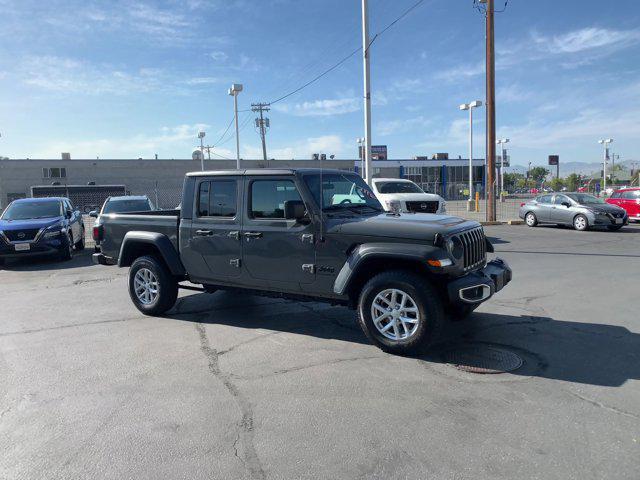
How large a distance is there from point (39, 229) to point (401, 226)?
34.0 feet

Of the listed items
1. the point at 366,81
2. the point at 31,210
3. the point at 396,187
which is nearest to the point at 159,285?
the point at 31,210

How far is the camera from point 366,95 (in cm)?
1612

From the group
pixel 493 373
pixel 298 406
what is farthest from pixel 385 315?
pixel 298 406

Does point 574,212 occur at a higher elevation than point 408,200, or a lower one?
lower

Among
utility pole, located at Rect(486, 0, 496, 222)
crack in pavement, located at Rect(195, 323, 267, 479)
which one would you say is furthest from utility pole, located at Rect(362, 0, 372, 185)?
crack in pavement, located at Rect(195, 323, 267, 479)

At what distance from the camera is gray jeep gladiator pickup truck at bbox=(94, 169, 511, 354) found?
4.75 m

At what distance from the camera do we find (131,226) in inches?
268

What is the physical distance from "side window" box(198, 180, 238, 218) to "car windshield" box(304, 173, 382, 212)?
994 mm

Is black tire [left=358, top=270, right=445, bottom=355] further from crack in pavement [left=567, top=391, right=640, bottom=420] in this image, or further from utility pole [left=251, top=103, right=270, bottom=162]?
utility pole [left=251, top=103, right=270, bottom=162]

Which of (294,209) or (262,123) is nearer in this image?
(294,209)

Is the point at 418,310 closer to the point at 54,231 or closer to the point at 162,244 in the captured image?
the point at 162,244

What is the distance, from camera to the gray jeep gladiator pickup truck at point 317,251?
475 cm

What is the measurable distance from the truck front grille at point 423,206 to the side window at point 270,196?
8.90m

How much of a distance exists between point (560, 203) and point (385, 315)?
1621cm
